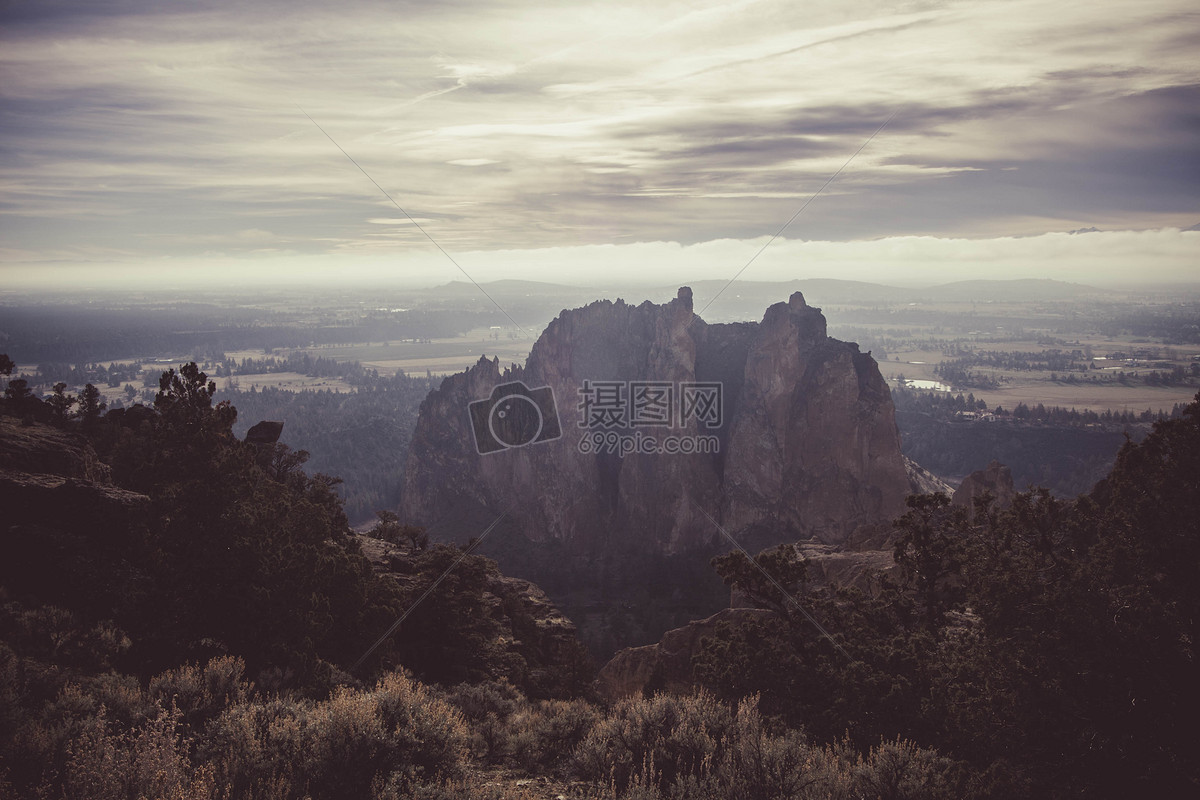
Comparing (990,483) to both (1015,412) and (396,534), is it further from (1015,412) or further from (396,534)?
(1015,412)

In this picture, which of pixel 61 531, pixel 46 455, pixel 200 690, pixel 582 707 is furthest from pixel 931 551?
pixel 46 455

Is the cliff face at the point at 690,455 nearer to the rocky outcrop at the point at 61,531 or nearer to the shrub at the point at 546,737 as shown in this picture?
the shrub at the point at 546,737

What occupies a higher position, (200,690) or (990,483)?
(200,690)

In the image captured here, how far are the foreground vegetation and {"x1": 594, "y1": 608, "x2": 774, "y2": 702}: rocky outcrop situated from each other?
10783 millimetres

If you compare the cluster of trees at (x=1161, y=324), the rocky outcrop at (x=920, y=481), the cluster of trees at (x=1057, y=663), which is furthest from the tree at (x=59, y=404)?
the cluster of trees at (x=1161, y=324)

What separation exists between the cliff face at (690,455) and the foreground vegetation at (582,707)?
50.9 m

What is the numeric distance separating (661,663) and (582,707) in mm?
17744

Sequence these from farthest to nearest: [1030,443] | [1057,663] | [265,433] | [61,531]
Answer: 1. [1030,443]
2. [265,433]
3. [61,531]
4. [1057,663]

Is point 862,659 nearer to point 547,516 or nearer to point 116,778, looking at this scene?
point 116,778

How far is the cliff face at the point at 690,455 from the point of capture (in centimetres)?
6919

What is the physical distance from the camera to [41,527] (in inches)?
626

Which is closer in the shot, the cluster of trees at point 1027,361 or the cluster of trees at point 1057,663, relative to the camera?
the cluster of trees at point 1057,663

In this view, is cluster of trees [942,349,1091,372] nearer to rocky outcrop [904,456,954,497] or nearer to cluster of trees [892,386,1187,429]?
cluster of trees [892,386,1187,429]

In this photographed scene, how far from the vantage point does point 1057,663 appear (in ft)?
35.9
